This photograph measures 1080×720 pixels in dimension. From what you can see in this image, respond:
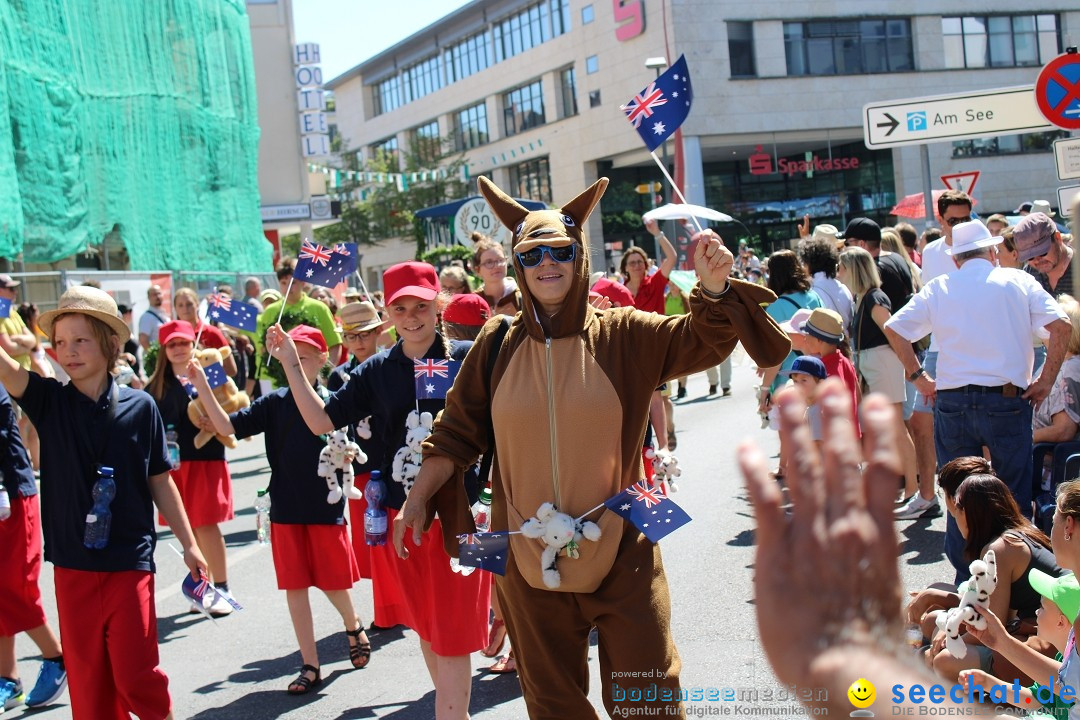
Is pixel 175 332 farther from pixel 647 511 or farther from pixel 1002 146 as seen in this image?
pixel 1002 146

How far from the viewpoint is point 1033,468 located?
5883 millimetres

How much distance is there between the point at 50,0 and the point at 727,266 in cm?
1878

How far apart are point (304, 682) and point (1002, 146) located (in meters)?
43.0

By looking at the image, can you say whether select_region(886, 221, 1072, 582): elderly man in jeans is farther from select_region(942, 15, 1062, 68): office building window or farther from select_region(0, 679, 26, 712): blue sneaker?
select_region(942, 15, 1062, 68): office building window

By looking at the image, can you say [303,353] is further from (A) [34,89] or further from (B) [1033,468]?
(A) [34,89]

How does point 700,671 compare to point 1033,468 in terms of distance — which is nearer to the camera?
point 700,671

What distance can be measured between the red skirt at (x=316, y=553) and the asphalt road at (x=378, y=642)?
50 centimetres

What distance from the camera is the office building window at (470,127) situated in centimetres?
5241

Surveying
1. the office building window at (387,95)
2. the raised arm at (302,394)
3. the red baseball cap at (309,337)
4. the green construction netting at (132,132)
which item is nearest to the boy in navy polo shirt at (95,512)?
the raised arm at (302,394)

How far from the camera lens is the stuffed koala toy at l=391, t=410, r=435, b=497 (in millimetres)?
4703

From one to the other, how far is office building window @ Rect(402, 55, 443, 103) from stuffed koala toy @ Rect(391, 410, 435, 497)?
52.6 m

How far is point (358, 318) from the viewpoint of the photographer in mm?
6195

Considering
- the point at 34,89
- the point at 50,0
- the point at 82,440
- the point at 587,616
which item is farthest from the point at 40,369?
the point at 50,0

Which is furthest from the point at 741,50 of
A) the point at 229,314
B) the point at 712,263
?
the point at 712,263
